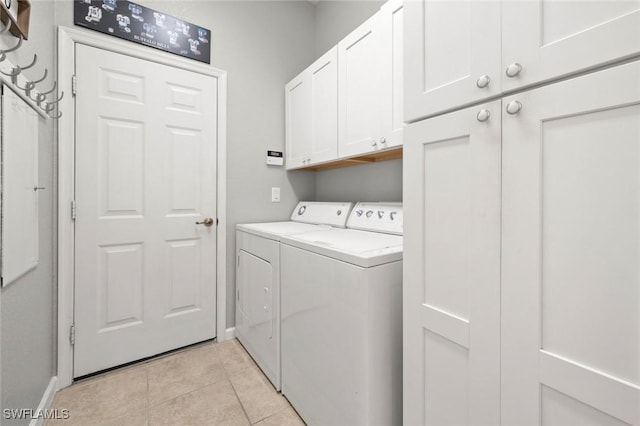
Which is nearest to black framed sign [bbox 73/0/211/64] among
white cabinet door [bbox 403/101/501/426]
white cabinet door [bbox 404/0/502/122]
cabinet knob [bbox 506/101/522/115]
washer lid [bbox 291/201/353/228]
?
washer lid [bbox 291/201/353/228]

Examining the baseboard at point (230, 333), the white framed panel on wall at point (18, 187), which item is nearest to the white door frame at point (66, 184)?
the white framed panel on wall at point (18, 187)

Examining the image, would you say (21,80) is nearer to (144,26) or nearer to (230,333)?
(144,26)

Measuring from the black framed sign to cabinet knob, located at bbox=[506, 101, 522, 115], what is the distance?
2.19 metres

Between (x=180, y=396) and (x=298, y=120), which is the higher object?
(x=298, y=120)

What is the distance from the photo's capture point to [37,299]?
1439 millimetres

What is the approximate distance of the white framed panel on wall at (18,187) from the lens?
42.6 inches

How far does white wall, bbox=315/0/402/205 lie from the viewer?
1.96 m

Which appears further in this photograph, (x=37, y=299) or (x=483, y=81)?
(x=37, y=299)

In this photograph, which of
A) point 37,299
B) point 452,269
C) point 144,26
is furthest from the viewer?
point 144,26

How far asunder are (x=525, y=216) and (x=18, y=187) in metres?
1.88

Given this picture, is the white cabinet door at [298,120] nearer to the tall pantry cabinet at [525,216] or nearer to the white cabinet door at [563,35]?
the tall pantry cabinet at [525,216]

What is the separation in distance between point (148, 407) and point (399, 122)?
2.05 meters

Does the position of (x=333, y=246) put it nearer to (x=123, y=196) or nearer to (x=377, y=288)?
(x=377, y=288)

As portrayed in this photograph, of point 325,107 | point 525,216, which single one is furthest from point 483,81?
point 325,107
